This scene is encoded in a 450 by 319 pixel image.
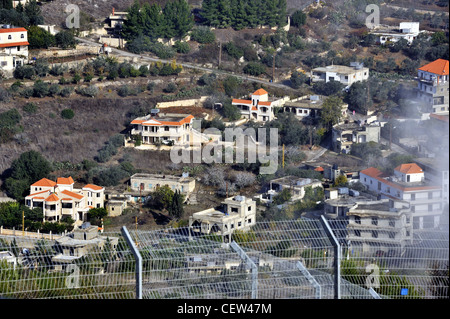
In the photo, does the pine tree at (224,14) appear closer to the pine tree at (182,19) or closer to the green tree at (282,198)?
the pine tree at (182,19)

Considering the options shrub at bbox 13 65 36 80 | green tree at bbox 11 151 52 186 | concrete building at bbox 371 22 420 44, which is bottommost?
green tree at bbox 11 151 52 186

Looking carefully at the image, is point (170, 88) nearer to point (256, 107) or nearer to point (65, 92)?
point (256, 107)

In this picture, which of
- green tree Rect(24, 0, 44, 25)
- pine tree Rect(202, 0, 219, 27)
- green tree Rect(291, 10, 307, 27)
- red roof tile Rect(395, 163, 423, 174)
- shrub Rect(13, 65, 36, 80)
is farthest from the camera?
green tree Rect(291, 10, 307, 27)

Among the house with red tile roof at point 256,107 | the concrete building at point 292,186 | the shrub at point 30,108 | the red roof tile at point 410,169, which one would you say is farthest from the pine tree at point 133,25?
the red roof tile at point 410,169

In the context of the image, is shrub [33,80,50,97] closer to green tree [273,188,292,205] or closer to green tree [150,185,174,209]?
green tree [150,185,174,209]

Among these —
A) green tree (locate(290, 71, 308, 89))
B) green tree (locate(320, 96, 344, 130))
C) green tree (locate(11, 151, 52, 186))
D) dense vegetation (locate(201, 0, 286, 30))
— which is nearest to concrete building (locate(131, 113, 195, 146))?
green tree (locate(11, 151, 52, 186))

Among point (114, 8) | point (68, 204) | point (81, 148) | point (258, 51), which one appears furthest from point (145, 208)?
point (114, 8)

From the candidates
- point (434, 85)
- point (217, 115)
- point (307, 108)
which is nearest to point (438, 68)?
point (434, 85)
